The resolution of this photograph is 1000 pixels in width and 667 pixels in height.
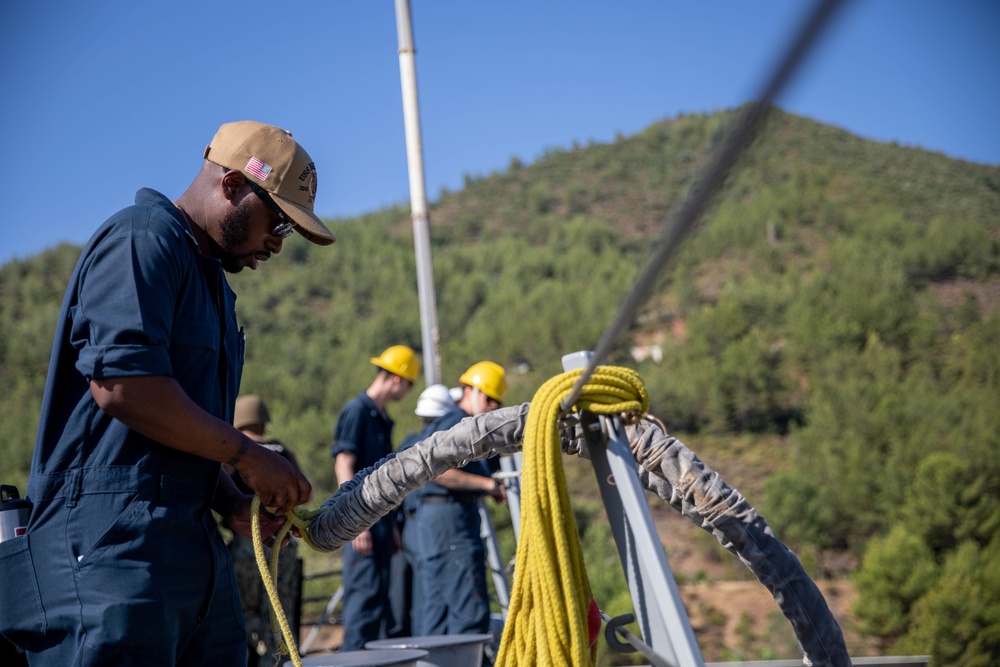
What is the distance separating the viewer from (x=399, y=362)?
6.87 meters

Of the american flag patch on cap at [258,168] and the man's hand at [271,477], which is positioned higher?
the american flag patch on cap at [258,168]

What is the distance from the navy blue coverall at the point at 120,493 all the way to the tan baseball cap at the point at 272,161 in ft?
0.61

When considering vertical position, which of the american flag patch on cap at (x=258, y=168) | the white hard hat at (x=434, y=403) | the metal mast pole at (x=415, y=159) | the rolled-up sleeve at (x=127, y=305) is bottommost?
the rolled-up sleeve at (x=127, y=305)

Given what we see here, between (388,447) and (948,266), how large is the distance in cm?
4593

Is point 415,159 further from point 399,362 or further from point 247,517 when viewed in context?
point 247,517

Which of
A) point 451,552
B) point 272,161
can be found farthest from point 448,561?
point 272,161

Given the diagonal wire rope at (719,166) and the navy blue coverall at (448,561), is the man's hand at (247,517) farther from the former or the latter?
the navy blue coverall at (448,561)

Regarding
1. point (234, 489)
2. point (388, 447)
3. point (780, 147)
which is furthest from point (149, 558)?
point (780, 147)

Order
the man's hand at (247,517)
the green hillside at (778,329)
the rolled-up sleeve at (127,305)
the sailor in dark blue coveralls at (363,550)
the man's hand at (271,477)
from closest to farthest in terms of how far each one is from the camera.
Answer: the rolled-up sleeve at (127,305) → the man's hand at (271,477) → the man's hand at (247,517) → the sailor in dark blue coveralls at (363,550) → the green hillside at (778,329)

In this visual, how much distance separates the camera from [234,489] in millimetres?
2322

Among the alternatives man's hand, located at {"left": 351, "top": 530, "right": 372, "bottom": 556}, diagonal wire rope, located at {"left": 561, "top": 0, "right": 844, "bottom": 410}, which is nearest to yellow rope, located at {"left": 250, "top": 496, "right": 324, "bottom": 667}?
diagonal wire rope, located at {"left": 561, "top": 0, "right": 844, "bottom": 410}

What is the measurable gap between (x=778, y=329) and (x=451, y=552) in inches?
1443

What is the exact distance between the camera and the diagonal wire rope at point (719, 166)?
0.86 m

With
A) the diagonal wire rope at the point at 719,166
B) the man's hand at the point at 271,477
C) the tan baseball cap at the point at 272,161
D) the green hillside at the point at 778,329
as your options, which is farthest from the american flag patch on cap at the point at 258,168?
the green hillside at the point at 778,329
